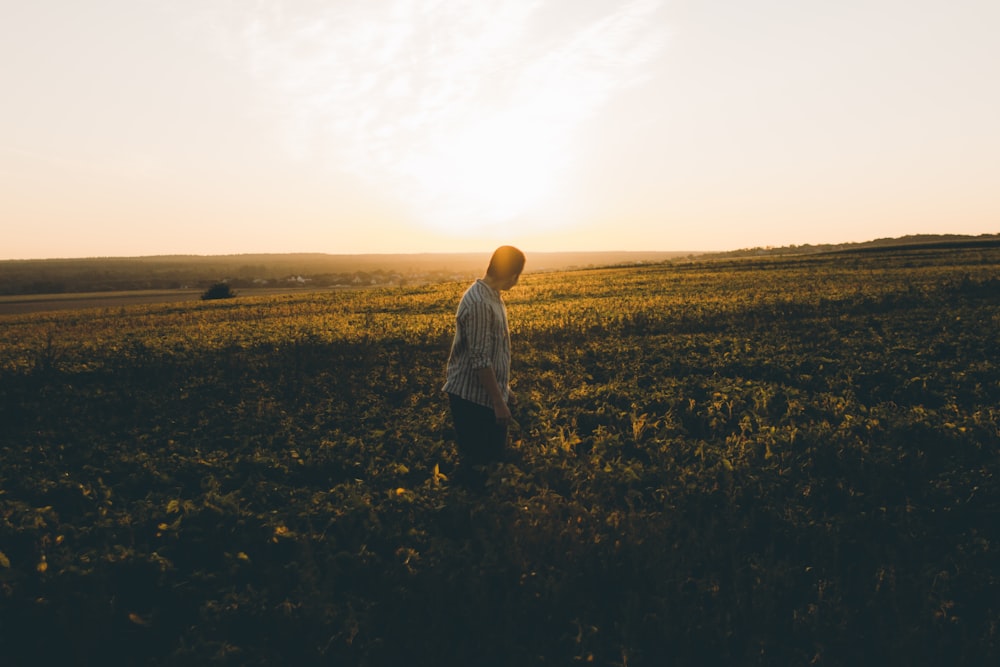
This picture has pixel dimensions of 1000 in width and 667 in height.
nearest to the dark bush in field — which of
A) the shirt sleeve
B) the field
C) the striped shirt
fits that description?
the field

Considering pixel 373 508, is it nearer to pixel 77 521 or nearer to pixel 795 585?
pixel 77 521

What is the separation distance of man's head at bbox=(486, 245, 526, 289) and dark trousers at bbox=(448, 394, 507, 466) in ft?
4.07

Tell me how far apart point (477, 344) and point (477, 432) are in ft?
3.42

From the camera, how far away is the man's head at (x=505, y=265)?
5203 mm

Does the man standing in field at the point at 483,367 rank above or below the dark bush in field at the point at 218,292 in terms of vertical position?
below

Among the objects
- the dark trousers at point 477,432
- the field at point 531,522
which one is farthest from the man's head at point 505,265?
the field at point 531,522

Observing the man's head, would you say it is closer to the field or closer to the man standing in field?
the man standing in field

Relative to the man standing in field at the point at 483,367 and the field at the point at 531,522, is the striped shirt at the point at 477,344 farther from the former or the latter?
the field at the point at 531,522

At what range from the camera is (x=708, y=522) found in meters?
5.04

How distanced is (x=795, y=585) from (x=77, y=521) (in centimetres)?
638

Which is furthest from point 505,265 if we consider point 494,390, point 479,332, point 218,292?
point 218,292

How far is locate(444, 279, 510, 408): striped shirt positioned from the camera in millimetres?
5188

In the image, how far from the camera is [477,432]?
5770mm

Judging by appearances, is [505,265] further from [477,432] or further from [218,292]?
[218,292]
